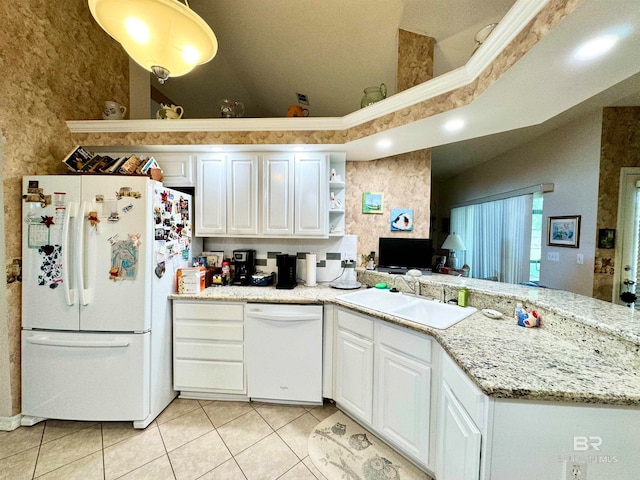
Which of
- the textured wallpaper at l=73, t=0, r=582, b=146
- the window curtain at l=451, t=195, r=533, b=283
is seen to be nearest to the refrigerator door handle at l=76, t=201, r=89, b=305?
the textured wallpaper at l=73, t=0, r=582, b=146

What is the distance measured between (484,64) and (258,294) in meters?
2.05

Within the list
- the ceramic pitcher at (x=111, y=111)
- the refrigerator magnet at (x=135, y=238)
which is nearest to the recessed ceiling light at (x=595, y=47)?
the refrigerator magnet at (x=135, y=238)

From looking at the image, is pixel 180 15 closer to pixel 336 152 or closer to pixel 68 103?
pixel 336 152

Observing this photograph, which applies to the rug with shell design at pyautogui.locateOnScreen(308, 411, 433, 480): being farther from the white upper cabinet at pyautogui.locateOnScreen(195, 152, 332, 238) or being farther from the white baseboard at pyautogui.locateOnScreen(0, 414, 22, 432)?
the white baseboard at pyautogui.locateOnScreen(0, 414, 22, 432)

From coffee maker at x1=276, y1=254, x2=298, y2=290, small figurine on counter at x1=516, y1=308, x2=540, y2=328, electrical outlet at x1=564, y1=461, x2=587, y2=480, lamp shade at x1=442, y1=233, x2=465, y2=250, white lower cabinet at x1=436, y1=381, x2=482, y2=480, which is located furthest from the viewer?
lamp shade at x1=442, y1=233, x2=465, y2=250

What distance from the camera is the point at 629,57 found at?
1.04 meters

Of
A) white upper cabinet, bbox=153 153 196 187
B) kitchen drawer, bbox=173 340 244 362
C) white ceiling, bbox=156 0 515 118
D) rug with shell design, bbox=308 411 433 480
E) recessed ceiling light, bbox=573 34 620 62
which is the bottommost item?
rug with shell design, bbox=308 411 433 480

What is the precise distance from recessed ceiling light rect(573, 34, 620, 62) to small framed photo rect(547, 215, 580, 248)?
2548mm

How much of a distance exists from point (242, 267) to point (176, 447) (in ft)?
4.38

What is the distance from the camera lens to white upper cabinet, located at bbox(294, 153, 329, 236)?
7.34 ft

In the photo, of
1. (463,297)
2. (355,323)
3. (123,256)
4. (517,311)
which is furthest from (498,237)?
(123,256)

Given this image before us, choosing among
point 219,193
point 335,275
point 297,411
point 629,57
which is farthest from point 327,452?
point 629,57

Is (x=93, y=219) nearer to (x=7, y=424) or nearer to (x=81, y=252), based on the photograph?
(x=81, y=252)

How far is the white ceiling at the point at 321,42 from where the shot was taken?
1.90m
